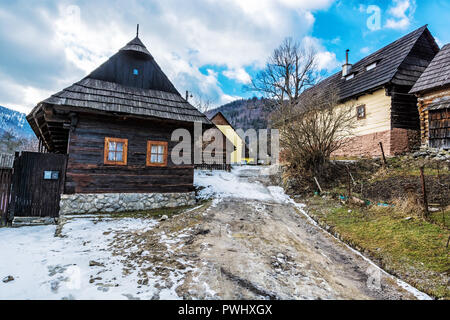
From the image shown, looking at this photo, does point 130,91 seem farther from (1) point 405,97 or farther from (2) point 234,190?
(1) point 405,97

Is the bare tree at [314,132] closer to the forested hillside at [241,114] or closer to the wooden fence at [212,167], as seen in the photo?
the wooden fence at [212,167]

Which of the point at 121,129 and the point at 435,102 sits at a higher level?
the point at 435,102

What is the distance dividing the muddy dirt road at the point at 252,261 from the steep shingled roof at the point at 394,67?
1116 cm

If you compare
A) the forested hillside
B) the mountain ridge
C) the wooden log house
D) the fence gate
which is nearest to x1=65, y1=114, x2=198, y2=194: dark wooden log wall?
the wooden log house

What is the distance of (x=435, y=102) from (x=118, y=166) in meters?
14.7

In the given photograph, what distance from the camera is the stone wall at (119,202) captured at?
732 cm

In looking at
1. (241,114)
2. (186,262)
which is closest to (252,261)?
(186,262)

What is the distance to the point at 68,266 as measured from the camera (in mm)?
3686

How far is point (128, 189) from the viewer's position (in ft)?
26.5

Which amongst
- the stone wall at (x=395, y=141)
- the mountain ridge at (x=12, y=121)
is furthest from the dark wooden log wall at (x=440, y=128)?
the mountain ridge at (x=12, y=121)
